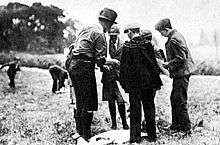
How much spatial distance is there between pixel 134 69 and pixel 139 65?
131 mm

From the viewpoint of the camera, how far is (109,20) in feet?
23.2

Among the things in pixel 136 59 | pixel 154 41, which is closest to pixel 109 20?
pixel 136 59

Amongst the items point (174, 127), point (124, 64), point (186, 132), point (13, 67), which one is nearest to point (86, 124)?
point (124, 64)

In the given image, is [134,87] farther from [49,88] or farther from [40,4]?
[40,4]

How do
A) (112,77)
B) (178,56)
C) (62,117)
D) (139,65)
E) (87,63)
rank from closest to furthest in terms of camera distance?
(139,65), (87,63), (178,56), (112,77), (62,117)

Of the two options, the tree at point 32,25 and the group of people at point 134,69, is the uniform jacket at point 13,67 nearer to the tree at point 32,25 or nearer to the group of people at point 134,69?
the group of people at point 134,69

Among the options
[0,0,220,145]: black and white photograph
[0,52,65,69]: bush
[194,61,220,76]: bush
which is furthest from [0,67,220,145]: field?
[0,52,65,69]: bush

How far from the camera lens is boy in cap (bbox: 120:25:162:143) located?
6.57 meters

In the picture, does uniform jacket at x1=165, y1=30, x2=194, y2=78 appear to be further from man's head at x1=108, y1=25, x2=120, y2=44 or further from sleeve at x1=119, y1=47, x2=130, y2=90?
man's head at x1=108, y1=25, x2=120, y2=44

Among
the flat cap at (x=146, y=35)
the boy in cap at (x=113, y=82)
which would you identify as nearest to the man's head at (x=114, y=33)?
the boy in cap at (x=113, y=82)

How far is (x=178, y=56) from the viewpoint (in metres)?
7.23

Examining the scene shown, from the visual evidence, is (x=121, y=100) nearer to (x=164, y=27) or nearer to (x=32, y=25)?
(x=164, y=27)

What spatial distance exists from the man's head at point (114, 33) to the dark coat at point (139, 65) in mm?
1543

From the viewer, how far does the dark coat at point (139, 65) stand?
258 inches
